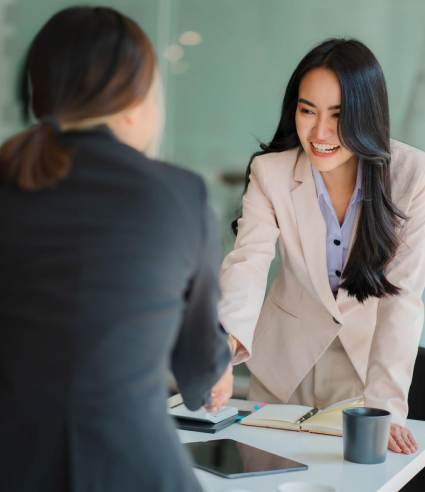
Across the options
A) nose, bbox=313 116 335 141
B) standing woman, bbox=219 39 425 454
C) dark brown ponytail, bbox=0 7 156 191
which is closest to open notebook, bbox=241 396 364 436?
standing woman, bbox=219 39 425 454

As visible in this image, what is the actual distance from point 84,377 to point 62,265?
131 mm

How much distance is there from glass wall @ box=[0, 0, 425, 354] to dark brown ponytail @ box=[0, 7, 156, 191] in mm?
1943

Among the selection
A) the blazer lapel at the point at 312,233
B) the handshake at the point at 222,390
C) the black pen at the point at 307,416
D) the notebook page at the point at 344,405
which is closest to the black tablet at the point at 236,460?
the handshake at the point at 222,390

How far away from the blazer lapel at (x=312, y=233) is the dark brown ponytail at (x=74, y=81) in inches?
46.6

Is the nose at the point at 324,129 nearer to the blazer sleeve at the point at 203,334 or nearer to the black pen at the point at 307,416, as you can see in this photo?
the black pen at the point at 307,416

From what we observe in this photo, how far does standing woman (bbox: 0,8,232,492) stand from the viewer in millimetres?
745

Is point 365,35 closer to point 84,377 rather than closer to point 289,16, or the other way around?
point 289,16

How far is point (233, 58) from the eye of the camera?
3.09 metres

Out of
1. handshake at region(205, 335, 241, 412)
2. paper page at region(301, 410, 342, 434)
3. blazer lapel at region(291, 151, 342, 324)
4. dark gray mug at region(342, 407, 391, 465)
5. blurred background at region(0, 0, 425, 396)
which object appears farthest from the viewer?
blurred background at region(0, 0, 425, 396)

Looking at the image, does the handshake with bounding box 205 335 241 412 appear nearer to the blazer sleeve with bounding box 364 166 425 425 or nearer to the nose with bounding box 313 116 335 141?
the blazer sleeve with bounding box 364 166 425 425

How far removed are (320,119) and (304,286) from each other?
0.51 metres

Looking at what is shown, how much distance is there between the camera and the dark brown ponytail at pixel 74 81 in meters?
0.78

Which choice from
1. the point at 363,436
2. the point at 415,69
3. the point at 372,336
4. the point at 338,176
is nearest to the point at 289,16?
the point at 415,69

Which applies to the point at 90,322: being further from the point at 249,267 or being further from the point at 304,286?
the point at 304,286
